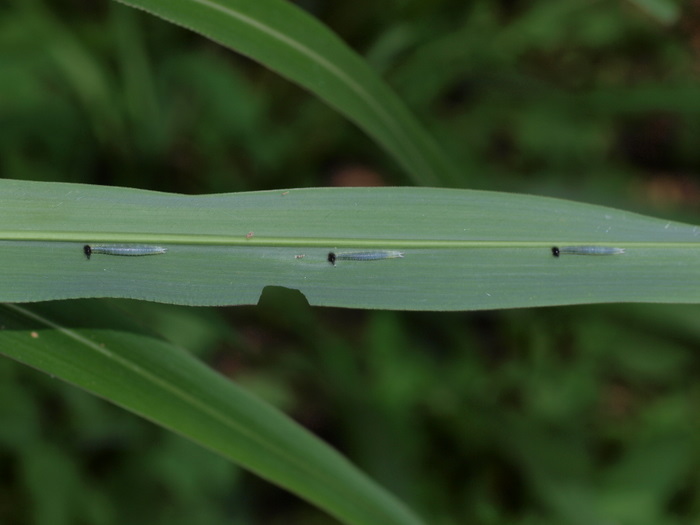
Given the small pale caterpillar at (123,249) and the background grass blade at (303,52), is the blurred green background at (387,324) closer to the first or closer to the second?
the background grass blade at (303,52)

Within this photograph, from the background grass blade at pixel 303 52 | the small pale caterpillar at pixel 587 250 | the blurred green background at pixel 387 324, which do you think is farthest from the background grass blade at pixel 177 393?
the blurred green background at pixel 387 324

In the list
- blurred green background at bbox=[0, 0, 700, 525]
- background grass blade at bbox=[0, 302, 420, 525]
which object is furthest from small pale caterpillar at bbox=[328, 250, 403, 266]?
blurred green background at bbox=[0, 0, 700, 525]

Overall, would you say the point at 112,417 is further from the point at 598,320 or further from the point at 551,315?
the point at 598,320

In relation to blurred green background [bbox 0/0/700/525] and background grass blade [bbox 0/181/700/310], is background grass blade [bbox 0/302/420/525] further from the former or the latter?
blurred green background [bbox 0/0/700/525]

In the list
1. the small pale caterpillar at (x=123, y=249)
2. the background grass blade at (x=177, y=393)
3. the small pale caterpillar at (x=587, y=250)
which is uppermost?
the small pale caterpillar at (x=587, y=250)

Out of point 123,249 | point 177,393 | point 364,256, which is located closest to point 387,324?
point 177,393

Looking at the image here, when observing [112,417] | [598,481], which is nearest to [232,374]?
[112,417]
